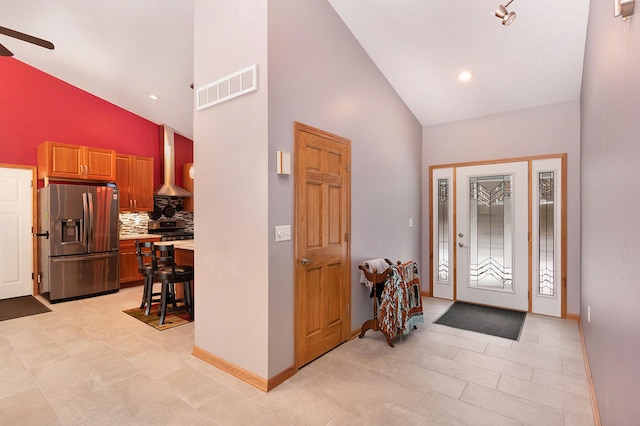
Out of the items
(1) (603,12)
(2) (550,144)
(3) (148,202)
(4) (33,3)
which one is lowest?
(3) (148,202)

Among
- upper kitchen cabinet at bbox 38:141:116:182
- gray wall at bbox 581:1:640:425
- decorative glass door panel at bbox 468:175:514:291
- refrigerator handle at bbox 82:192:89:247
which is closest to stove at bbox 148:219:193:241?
upper kitchen cabinet at bbox 38:141:116:182

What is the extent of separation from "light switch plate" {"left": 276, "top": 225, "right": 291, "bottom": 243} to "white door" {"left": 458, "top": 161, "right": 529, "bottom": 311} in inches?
128

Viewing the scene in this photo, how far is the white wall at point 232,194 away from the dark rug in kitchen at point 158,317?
1091 mm

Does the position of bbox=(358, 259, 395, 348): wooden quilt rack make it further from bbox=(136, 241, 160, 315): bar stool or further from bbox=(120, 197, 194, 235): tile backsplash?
bbox=(120, 197, 194, 235): tile backsplash

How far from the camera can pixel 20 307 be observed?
4.65 m

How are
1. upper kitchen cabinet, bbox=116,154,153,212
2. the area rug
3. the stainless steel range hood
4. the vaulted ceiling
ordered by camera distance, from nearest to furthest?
1. the vaulted ceiling
2. the area rug
3. upper kitchen cabinet, bbox=116,154,153,212
4. the stainless steel range hood

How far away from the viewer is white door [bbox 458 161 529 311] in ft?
14.6

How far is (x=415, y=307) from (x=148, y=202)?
17.5ft

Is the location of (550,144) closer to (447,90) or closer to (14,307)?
(447,90)

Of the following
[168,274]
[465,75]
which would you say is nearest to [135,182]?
[168,274]

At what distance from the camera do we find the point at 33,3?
376 centimetres

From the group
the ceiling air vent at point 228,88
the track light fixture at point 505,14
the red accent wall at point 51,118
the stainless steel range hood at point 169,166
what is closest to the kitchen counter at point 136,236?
the stainless steel range hood at point 169,166

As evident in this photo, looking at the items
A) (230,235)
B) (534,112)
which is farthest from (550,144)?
(230,235)

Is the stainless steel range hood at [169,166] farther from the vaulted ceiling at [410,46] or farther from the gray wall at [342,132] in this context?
the gray wall at [342,132]
